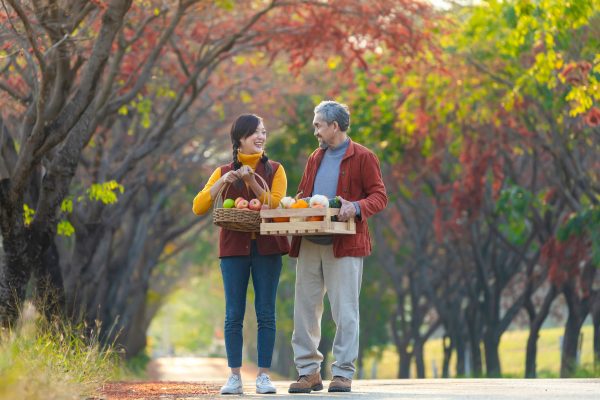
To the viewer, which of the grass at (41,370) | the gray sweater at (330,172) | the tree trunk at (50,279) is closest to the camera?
the grass at (41,370)

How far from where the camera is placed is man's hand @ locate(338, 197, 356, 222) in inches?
374

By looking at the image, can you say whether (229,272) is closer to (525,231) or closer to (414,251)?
(525,231)

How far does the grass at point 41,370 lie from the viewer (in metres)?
7.13

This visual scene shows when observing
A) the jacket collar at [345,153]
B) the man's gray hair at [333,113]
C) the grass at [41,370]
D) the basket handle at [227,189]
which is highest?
the man's gray hair at [333,113]

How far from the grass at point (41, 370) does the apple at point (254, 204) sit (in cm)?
166

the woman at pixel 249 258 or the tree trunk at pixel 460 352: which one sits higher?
the woman at pixel 249 258

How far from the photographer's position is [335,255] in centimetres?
986

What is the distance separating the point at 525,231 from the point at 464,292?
420 centimetres

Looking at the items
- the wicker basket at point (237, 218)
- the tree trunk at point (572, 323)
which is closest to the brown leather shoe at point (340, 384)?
the wicker basket at point (237, 218)

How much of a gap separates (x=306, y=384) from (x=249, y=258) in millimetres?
1070

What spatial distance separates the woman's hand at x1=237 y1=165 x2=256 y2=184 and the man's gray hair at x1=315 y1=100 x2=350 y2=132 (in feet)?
2.43

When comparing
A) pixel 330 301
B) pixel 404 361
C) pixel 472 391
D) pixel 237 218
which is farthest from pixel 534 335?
pixel 237 218

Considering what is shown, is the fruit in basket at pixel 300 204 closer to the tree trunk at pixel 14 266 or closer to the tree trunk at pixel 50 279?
the tree trunk at pixel 14 266

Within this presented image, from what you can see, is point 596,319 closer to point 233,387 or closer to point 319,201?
point 233,387
